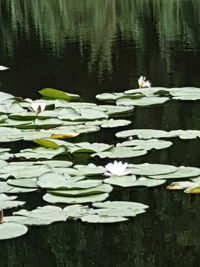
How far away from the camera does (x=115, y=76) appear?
4977 mm

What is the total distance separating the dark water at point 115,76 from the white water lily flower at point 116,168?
9 centimetres

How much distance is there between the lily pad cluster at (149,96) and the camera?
154 inches

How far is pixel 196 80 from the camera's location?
15.1 ft

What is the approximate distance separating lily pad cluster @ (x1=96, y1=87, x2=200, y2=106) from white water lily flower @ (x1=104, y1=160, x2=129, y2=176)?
1.27 m

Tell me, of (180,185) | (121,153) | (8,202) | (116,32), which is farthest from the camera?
(116,32)

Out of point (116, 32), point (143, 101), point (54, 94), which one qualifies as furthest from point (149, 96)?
point (116, 32)

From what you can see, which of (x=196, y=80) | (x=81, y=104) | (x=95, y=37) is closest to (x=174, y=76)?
(x=196, y=80)

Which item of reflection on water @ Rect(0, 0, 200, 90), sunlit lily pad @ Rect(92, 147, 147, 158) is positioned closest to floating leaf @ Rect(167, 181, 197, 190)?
sunlit lily pad @ Rect(92, 147, 147, 158)

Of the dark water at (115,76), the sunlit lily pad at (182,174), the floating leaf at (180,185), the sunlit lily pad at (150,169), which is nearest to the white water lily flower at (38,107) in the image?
the dark water at (115,76)

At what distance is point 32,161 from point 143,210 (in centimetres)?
72

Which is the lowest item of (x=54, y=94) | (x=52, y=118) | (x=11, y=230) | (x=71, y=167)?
(x=11, y=230)

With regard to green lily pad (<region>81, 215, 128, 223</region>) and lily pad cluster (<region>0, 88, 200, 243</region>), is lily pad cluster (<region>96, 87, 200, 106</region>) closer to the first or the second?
lily pad cluster (<region>0, 88, 200, 243</region>)

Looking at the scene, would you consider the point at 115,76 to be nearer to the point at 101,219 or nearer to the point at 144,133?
the point at 144,133

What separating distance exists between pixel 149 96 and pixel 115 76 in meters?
0.95
